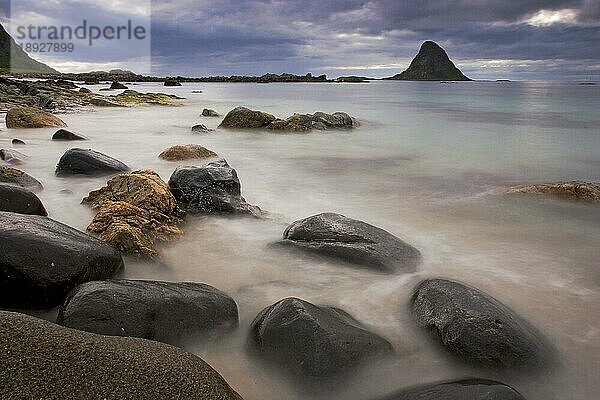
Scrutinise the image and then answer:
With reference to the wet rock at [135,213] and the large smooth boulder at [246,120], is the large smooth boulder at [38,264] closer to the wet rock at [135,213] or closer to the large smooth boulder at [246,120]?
the wet rock at [135,213]

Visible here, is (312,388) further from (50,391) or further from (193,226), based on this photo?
(193,226)

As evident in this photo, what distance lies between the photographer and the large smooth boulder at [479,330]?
2.90 m

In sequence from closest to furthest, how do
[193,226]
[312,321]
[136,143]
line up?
1. [312,321]
2. [193,226]
3. [136,143]

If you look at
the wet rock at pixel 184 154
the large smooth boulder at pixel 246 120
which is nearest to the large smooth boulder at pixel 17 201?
the wet rock at pixel 184 154

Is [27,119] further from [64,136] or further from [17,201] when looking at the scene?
[17,201]

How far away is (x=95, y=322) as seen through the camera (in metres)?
2.71

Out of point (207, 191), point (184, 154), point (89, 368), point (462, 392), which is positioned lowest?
point (462, 392)

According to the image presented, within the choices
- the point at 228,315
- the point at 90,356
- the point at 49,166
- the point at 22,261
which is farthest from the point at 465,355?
the point at 49,166

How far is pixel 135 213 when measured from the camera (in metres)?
4.82

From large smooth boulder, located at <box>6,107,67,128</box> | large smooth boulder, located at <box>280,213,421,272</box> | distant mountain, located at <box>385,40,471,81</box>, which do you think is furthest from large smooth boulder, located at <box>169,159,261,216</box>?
distant mountain, located at <box>385,40,471,81</box>

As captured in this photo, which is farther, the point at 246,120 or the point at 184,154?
Result: the point at 246,120

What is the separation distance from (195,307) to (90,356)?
1163mm

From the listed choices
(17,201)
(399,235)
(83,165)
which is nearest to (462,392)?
(399,235)

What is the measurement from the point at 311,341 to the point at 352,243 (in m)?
1.73
